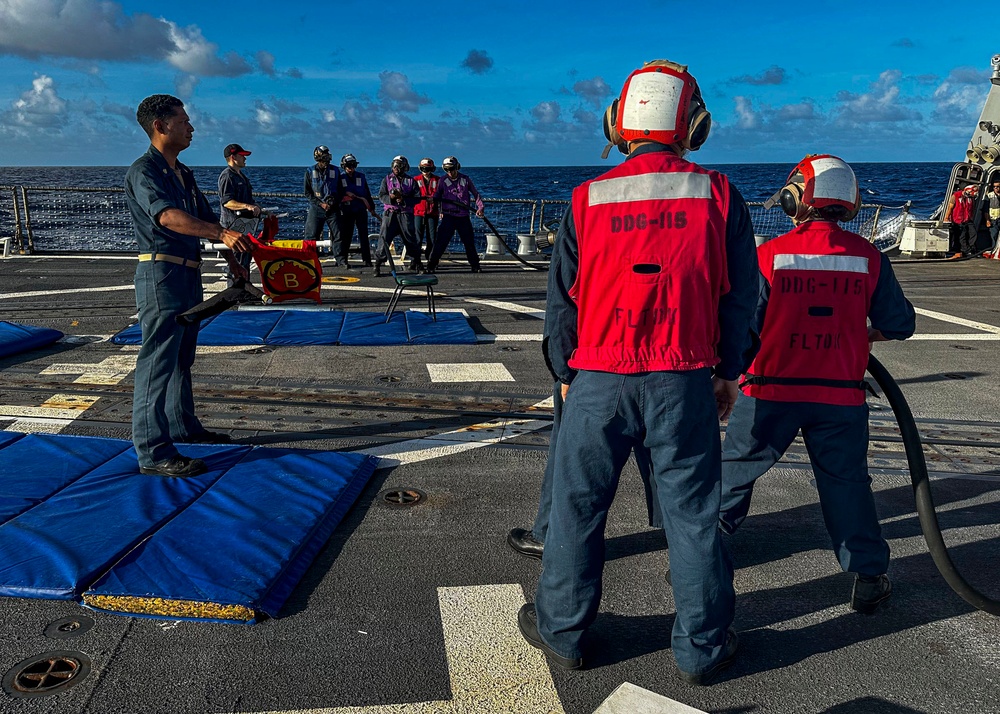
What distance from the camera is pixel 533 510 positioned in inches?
179

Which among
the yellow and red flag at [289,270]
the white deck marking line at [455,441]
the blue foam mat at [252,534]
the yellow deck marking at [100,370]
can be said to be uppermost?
the yellow and red flag at [289,270]

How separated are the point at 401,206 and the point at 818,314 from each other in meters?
11.8

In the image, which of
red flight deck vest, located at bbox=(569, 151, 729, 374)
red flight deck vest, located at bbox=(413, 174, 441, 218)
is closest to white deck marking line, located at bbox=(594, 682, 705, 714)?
red flight deck vest, located at bbox=(569, 151, 729, 374)

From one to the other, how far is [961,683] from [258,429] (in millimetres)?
4450

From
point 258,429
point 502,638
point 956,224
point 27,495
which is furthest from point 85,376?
point 956,224

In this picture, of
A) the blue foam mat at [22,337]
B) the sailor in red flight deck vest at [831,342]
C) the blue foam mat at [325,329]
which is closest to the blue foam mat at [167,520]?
the sailor in red flight deck vest at [831,342]

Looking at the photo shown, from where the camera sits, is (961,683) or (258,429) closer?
(961,683)

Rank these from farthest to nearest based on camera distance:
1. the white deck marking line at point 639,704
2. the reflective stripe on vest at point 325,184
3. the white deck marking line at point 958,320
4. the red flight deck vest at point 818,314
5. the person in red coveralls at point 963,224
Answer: the person in red coveralls at point 963,224
the reflective stripe on vest at point 325,184
the white deck marking line at point 958,320
the red flight deck vest at point 818,314
the white deck marking line at point 639,704

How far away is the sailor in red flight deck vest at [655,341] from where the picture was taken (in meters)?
2.70

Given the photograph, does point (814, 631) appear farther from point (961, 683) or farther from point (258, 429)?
point (258, 429)

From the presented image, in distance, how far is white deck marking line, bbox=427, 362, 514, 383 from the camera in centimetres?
736

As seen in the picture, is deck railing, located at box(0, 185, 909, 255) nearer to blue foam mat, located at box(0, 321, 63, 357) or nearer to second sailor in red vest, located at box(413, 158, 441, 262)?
blue foam mat, located at box(0, 321, 63, 357)

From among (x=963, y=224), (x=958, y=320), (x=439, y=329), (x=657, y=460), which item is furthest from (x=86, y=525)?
(x=963, y=224)

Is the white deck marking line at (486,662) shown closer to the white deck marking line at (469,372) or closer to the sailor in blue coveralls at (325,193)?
the white deck marking line at (469,372)
